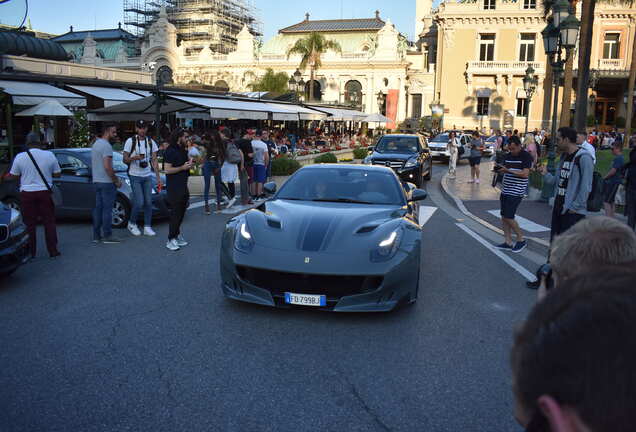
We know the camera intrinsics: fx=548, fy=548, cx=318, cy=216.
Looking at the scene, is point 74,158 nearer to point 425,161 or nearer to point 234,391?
point 234,391

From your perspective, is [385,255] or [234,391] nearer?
[234,391]

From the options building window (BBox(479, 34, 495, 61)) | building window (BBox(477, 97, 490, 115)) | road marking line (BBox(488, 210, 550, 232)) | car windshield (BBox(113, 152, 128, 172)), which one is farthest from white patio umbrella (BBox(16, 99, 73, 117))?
building window (BBox(479, 34, 495, 61))

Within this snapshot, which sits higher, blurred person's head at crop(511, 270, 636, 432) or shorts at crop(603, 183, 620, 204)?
blurred person's head at crop(511, 270, 636, 432)

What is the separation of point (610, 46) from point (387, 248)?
6370cm

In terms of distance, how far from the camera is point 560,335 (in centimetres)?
102

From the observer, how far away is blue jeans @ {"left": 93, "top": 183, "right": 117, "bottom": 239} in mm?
8828

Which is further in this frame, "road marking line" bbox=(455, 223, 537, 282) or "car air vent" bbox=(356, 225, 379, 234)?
"road marking line" bbox=(455, 223, 537, 282)

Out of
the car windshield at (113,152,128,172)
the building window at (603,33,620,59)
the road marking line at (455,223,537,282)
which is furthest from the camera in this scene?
the building window at (603,33,620,59)

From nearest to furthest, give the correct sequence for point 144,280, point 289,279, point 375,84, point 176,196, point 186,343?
point 186,343
point 289,279
point 144,280
point 176,196
point 375,84

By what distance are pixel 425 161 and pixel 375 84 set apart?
173ft

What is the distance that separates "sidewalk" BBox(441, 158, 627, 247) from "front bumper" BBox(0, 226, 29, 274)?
7.80 m

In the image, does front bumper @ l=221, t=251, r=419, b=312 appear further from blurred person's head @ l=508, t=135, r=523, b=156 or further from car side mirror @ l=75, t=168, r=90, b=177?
car side mirror @ l=75, t=168, r=90, b=177

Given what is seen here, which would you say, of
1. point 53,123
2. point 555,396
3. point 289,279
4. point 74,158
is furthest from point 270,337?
point 53,123

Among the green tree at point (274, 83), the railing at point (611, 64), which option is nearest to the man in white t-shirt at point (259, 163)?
the green tree at point (274, 83)
